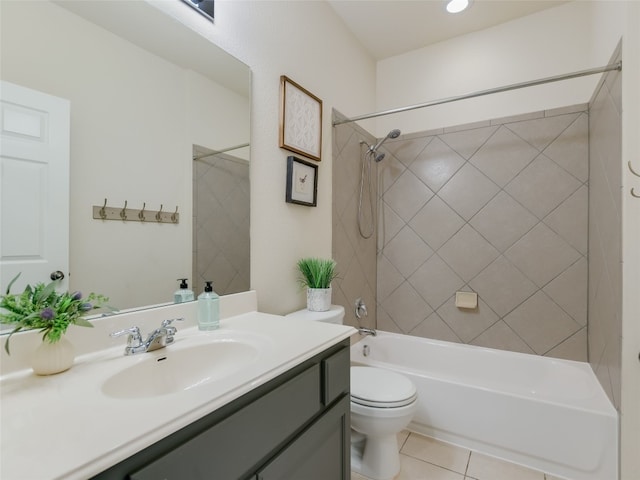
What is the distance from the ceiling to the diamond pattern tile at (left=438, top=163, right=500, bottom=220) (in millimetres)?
977

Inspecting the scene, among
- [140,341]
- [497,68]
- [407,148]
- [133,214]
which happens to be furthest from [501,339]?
[133,214]

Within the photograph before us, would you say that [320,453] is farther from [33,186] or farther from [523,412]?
[523,412]

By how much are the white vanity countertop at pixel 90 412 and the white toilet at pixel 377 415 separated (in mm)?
730

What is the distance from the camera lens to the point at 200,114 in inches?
51.1

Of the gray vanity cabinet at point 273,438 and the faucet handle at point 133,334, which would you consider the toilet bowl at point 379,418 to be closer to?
the gray vanity cabinet at point 273,438

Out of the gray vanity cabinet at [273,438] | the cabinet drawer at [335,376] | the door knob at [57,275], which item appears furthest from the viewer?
the cabinet drawer at [335,376]

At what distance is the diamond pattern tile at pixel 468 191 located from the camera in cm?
233

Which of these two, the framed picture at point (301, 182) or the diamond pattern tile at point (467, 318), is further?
the diamond pattern tile at point (467, 318)

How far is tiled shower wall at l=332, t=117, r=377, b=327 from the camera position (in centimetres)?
219

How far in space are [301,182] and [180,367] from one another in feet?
3.70

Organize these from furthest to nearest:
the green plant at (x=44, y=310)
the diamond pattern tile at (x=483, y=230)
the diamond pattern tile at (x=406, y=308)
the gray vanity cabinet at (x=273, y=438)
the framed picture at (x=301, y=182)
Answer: the diamond pattern tile at (x=406, y=308), the diamond pattern tile at (x=483, y=230), the framed picture at (x=301, y=182), the green plant at (x=44, y=310), the gray vanity cabinet at (x=273, y=438)

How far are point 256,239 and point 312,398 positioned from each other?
80 centimetres

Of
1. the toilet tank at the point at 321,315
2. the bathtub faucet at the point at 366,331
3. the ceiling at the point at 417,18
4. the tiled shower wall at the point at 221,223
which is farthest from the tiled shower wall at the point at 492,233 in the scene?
the tiled shower wall at the point at 221,223

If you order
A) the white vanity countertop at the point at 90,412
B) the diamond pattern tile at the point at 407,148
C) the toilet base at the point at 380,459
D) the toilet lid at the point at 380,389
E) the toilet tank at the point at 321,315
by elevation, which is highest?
the diamond pattern tile at the point at 407,148
